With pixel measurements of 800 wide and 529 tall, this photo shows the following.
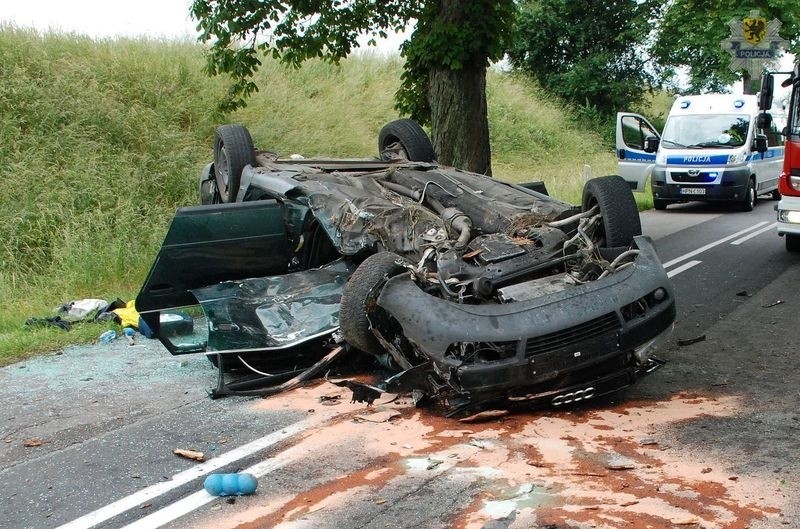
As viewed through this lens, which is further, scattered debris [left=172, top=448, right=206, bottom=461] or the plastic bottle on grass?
the plastic bottle on grass

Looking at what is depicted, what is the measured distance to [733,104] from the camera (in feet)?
59.3

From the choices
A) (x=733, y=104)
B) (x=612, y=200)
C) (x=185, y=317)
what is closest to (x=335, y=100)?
(x=733, y=104)

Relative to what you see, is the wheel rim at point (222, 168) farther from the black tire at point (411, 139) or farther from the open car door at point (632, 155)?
the open car door at point (632, 155)

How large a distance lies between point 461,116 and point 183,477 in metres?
8.15

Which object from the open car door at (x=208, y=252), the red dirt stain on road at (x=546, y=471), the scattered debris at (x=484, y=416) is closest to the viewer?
the red dirt stain on road at (x=546, y=471)

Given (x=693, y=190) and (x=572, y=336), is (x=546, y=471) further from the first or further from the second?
(x=693, y=190)

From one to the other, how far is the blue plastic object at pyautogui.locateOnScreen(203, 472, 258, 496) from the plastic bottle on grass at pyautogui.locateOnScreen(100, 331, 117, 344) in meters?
3.67

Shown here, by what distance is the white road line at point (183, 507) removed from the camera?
3.89 metres

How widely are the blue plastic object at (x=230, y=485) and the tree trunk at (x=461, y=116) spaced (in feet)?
26.4

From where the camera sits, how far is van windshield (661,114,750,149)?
17.5m

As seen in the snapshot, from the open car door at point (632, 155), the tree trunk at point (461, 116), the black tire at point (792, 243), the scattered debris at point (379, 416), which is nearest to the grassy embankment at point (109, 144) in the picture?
the open car door at point (632, 155)

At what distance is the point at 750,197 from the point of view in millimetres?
17297

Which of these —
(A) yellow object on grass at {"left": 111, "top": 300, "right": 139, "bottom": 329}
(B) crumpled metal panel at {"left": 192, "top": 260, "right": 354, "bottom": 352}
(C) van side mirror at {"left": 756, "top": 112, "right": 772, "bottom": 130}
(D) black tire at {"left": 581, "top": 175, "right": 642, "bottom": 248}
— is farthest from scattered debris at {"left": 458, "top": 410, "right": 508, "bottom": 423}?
(C) van side mirror at {"left": 756, "top": 112, "right": 772, "bottom": 130}
